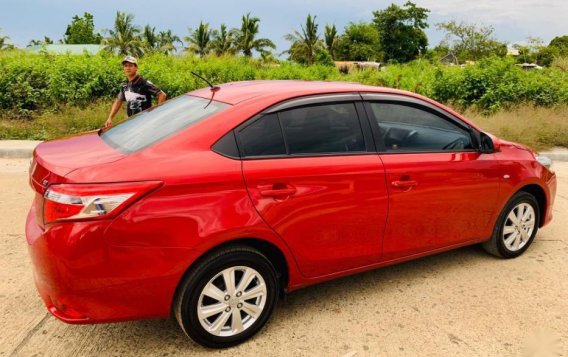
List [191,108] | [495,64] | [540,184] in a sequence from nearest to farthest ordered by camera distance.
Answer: [191,108] < [540,184] < [495,64]

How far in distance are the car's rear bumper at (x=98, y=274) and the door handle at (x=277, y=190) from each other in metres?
0.56

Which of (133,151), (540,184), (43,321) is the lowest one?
(43,321)

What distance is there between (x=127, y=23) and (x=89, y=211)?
194ft

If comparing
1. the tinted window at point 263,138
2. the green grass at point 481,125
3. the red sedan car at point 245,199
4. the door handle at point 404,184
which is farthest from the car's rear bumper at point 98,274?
the green grass at point 481,125

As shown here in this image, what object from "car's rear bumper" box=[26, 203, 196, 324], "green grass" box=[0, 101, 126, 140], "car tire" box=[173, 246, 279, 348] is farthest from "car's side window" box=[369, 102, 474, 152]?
"green grass" box=[0, 101, 126, 140]

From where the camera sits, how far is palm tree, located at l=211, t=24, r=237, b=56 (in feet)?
175

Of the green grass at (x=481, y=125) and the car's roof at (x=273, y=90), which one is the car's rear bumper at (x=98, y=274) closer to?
the car's roof at (x=273, y=90)

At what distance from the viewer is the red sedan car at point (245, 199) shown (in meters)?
2.40

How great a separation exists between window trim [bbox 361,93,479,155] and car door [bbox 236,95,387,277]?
80 millimetres

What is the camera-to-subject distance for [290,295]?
3.54m

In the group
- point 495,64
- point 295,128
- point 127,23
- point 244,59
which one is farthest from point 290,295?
point 127,23

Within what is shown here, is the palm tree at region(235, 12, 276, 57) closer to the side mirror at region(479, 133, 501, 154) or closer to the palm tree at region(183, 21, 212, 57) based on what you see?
the palm tree at region(183, 21, 212, 57)

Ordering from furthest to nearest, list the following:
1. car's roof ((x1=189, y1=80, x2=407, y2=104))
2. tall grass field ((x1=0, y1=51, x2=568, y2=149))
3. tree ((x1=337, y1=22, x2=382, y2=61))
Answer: tree ((x1=337, y1=22, x2=382, y2=61))
tall grass field ((x1=0, y1=51, x2=568, y2=149))
car's roof ((x1=189, y1=80, x2=407, y2=104))

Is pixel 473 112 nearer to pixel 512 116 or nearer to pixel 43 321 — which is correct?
pixel 512 116
